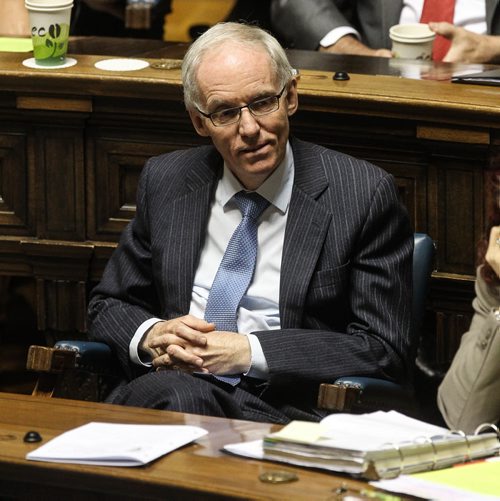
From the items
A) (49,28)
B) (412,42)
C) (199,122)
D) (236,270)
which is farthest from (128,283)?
(412,42)

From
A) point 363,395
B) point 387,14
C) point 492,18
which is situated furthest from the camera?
point 387,14

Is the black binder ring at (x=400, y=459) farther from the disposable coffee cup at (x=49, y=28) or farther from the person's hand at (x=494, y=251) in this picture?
the disposable coffee cup at (x=49, y=28)

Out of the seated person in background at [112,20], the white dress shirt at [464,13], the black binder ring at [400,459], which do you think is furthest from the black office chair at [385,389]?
the seated person in background at [112,20]

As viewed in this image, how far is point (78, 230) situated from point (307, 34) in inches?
57.2

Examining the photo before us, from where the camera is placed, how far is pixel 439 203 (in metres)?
3.31

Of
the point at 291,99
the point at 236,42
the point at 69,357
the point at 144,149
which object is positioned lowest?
the point at 69,357

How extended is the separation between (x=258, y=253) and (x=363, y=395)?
434 millimetres

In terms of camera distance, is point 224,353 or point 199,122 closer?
point 224,353

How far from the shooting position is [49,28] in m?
3.54

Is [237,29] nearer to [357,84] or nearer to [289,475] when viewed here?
[357,84]

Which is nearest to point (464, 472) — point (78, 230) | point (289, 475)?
point (289, 475)

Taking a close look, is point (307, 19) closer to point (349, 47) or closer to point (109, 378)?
point (349, 47)

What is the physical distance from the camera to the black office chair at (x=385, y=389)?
262 cm

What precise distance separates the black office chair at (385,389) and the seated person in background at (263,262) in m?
0.07
